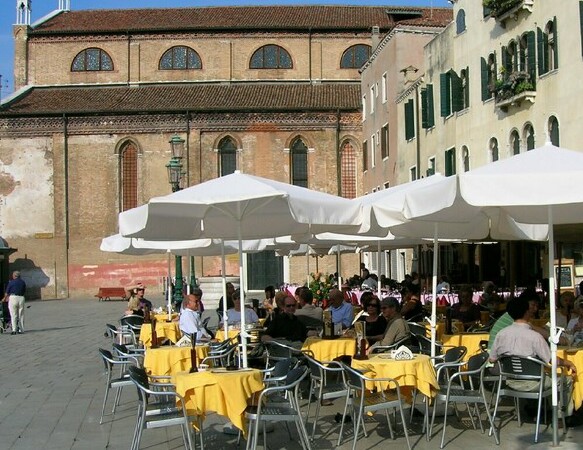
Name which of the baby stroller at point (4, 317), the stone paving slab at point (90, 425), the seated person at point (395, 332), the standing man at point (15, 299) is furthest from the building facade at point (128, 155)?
the seated person at point (395, 332)

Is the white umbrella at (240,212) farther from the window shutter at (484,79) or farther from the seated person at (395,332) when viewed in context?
the window shutter at (484,79)

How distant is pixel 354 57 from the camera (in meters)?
52.2

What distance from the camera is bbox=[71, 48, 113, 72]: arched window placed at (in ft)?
171

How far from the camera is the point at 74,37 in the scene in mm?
51969

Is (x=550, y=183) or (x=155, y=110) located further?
(x=155, y=110)

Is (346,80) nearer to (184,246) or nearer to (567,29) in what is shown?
(567,29)

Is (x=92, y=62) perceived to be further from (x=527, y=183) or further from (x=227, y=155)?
(x=527, y=183)

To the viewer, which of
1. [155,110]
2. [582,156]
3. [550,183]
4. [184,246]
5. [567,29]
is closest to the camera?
[550,183]

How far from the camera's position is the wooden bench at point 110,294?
4566 cm

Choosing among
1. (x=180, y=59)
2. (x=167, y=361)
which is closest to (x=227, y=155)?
(x=180, y=59)

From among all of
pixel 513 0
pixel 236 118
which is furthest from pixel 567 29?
pixel 236 118

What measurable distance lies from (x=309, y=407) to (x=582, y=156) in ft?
13.9

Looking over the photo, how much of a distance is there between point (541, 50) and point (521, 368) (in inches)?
579

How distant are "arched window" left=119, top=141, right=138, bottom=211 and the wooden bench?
521 centimetres
